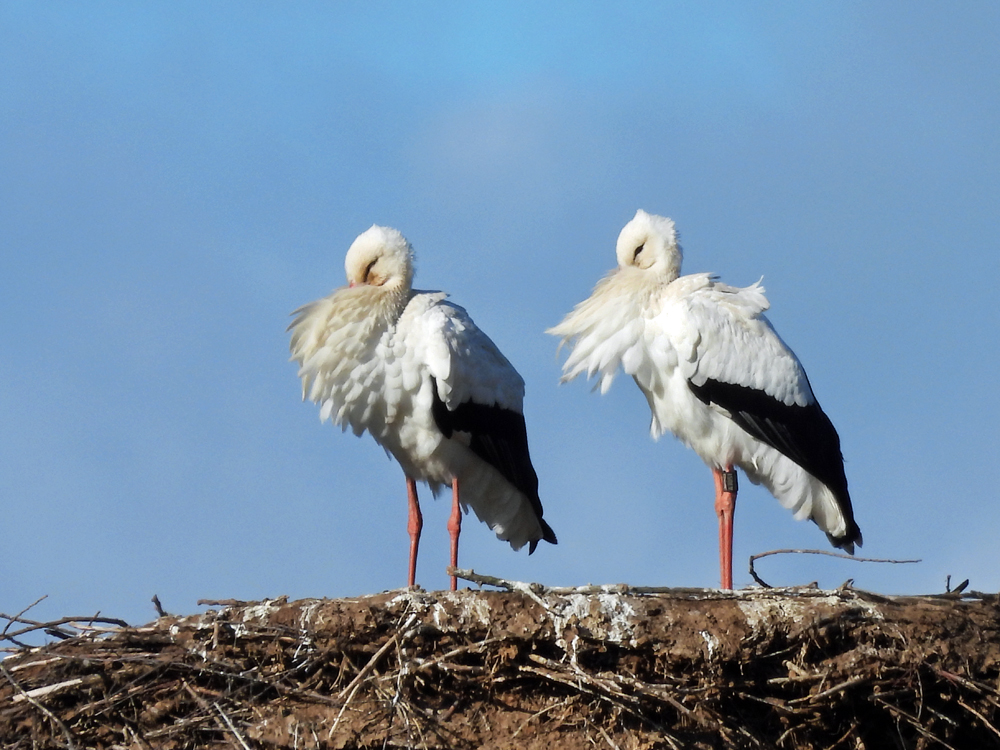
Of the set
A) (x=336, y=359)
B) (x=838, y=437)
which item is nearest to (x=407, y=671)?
(x=336, y=359)

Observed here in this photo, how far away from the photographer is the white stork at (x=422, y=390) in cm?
670

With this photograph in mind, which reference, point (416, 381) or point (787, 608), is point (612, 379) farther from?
point (787, 608)

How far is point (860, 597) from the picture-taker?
17.2 feet

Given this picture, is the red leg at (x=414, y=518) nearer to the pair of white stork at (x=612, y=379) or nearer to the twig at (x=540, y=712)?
the pair of white stork at (x=612, y=379)

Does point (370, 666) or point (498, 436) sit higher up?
point (498, 436)

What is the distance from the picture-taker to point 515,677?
5000 millimetres

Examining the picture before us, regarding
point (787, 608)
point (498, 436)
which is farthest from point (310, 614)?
point (498, 436)

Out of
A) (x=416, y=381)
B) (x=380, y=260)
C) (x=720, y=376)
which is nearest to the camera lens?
(x=720, y=376)

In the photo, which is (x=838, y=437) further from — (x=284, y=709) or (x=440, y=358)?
(x=284, y=709)

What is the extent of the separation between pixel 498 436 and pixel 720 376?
111cm

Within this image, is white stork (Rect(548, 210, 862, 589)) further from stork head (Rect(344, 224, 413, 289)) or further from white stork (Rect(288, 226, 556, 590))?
stork head (Rect(344, 224, 413, 289))

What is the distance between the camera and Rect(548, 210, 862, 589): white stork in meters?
6.55

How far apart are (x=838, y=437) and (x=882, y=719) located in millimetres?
2070

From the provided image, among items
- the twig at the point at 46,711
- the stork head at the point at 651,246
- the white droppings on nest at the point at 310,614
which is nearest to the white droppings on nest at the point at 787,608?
the white droppings on nest at the point at 310,614
